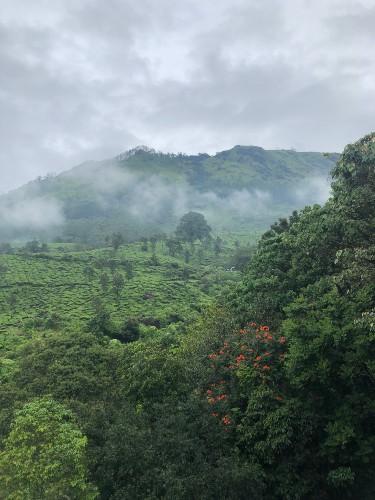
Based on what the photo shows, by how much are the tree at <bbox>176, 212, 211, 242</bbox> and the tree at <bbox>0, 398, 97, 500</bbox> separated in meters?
102

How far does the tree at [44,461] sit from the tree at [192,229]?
102089mm

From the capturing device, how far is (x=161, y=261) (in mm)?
90188

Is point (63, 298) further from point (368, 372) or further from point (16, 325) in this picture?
point (368, 372)

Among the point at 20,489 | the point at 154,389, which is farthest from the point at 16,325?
the point at 20,489

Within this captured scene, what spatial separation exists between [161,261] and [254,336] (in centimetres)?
6915

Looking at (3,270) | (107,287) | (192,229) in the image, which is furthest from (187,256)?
(3,270)

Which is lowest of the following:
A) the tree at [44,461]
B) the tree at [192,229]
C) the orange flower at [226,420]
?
the orange flower at [226,420]

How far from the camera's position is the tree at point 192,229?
120181 millimetres

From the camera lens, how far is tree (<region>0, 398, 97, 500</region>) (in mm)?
14344

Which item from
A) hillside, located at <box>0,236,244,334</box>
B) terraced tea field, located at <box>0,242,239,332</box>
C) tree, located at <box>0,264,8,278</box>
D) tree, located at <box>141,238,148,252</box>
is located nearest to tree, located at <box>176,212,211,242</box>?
tree, located at <box>141,238,148,252</box>

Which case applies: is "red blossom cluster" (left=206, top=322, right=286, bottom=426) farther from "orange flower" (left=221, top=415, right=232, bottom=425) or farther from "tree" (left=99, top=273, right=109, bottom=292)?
"tree" (left=99, top=273, right=109, bottom=292)

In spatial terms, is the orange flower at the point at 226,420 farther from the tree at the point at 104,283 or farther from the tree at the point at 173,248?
the tree at the point at 173,248

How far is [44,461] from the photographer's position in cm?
1495

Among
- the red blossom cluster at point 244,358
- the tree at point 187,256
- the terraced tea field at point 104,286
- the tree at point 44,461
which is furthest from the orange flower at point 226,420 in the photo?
the tree at point 187,256
